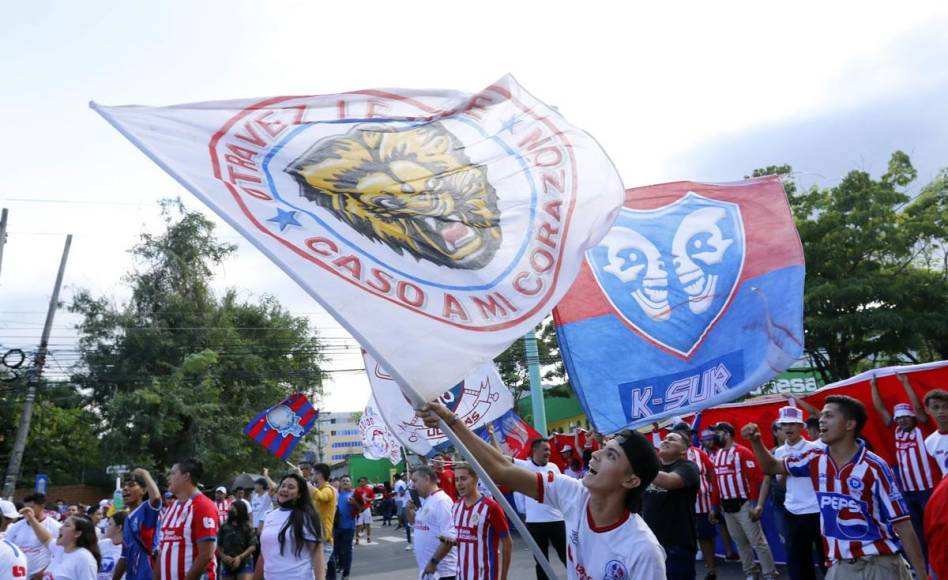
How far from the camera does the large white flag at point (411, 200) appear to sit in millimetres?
3742

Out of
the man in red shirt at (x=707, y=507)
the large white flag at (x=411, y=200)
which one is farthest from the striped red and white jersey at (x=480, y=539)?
the man in red shirt at (x=707, y=507)

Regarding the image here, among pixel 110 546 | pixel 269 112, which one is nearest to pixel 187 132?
pixel 269 112

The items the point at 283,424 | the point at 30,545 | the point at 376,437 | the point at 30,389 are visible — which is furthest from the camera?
the point at 30,389

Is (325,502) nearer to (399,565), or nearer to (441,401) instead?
(441,401)

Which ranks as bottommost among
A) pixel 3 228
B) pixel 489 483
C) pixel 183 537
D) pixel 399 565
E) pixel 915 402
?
pixel 399 565

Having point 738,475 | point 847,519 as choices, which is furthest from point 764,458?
point 738,475

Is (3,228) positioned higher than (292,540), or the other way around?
(3,228)

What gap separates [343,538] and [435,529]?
7.47m

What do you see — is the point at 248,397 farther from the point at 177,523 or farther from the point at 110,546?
the point at 177,523

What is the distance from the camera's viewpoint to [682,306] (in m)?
7.81

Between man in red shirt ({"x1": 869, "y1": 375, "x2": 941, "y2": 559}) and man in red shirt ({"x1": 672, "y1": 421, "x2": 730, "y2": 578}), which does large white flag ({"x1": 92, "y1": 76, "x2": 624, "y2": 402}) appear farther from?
man in red shirt ({"x1": 672, "y1": 421, "x2": 730, "y2": 578})

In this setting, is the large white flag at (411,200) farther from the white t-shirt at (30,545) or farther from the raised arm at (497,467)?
the white t-shirt at (30,545)

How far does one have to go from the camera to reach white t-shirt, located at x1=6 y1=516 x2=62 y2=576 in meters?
8.38

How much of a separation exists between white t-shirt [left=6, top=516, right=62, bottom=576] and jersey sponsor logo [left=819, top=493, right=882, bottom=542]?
23.3 ft
